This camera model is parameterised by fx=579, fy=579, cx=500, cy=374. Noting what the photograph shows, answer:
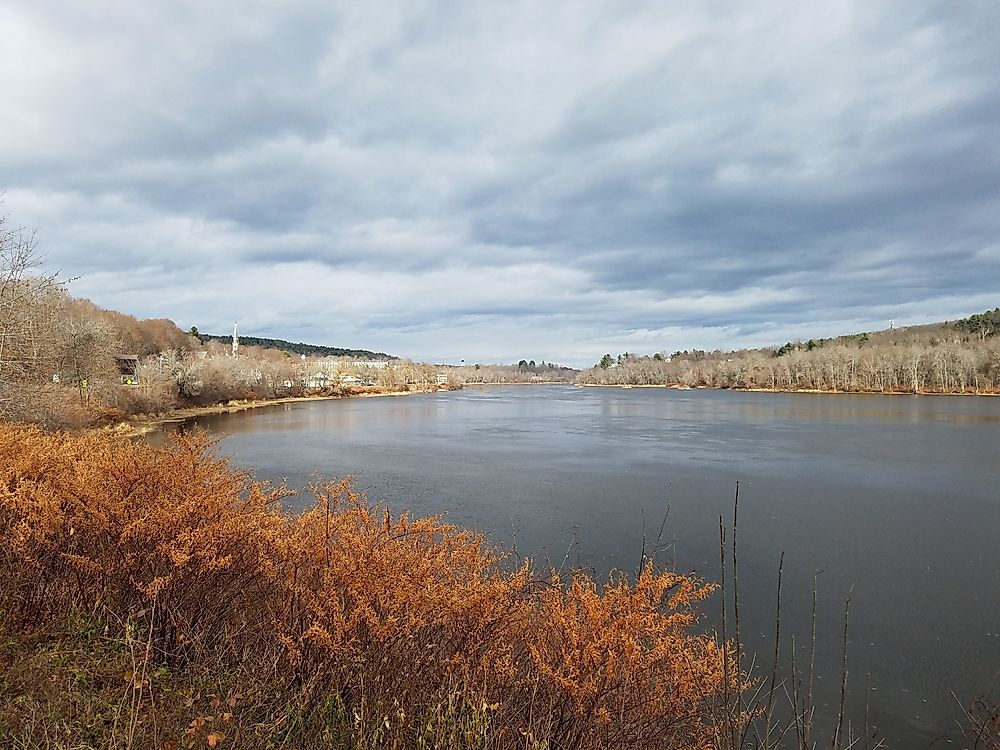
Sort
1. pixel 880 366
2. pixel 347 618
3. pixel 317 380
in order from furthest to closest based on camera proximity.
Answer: pixel 317 380, pixel 880 366, pixel 347 618

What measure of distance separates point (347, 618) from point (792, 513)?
1276 centimetres

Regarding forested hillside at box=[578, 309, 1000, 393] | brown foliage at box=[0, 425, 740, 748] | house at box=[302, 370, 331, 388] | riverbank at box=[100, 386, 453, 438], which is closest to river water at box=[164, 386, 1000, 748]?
brown foliage at box=[0, 425, 740, 748]

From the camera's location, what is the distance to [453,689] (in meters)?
3.30

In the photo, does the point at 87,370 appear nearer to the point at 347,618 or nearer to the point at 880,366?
the point at 347,618

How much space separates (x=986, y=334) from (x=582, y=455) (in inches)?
4168

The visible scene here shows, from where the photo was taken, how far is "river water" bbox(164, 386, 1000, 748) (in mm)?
6809

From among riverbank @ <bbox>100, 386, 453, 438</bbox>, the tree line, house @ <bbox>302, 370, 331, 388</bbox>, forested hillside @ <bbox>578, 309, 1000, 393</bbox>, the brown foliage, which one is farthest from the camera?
house @ <bbox>302, 370, 331, 388</bbox>

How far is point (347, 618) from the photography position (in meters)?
3.70

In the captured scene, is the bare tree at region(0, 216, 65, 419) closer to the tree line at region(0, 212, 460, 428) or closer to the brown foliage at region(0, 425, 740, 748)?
the tree line at region(0, 212, 460, 428)

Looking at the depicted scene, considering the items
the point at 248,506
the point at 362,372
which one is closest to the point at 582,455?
the point at 248,506

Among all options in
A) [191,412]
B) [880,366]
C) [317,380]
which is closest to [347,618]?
[191,412]

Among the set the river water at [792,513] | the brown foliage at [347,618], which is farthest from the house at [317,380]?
the brown foliage at [347,618]

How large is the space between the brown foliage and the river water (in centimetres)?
351

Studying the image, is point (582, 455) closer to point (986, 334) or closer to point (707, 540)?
point (707, 540)
